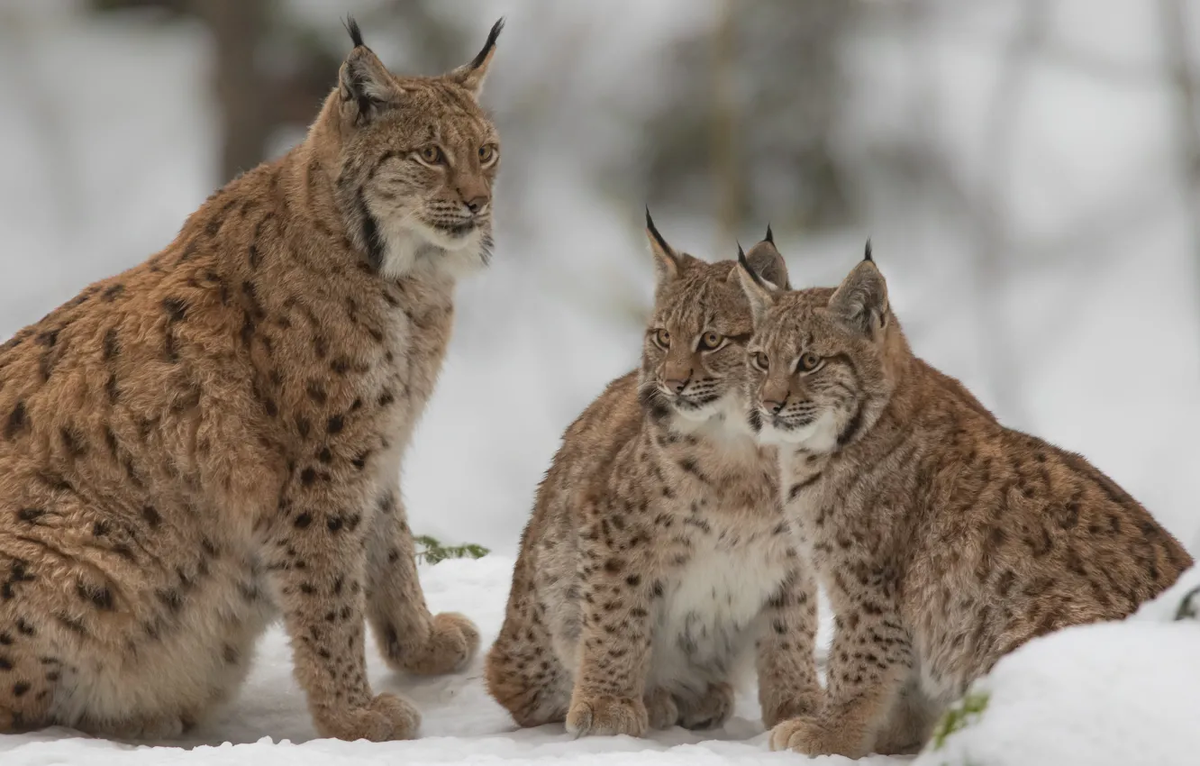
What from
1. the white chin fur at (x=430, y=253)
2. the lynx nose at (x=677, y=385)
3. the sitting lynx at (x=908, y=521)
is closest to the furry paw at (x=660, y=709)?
the sitting lynx at (x=908, y=521)

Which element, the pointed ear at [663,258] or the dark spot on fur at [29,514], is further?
the pointed ear at [663,258]

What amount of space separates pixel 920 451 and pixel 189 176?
1203cm

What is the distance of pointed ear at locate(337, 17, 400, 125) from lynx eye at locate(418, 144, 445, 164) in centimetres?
23

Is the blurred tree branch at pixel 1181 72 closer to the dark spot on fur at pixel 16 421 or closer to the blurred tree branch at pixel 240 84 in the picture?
the dark spot on fur at pixel 16 421

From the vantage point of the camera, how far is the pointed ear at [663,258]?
6148 millimetres

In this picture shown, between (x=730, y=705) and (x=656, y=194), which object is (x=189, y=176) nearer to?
(x=656, y=194)

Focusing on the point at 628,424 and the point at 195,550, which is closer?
the point at 195,550

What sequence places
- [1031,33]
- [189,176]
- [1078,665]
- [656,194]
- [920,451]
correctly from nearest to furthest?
[1078,665], [920,451], [1031,33], [656,194], [189,176]

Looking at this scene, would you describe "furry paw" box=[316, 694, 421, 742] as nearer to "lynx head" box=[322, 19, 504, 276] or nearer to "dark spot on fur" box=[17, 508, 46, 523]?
"dark spot on fur" box=[17, 508, 46, 523]

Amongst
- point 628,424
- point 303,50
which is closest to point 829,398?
point 628,424

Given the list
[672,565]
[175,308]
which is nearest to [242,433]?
[175,308]

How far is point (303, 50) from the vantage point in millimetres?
14727

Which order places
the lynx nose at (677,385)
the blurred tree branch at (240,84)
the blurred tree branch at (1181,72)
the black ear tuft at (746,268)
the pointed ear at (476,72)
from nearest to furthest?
the black ear tuft at (746,268) < the lynx nose at (677,385) < the blurred tree branch at (1181,72) < the pointed ear at (476,72) < the blurred tree branch at (240,84)

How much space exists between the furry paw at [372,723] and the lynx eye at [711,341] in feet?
5.82
